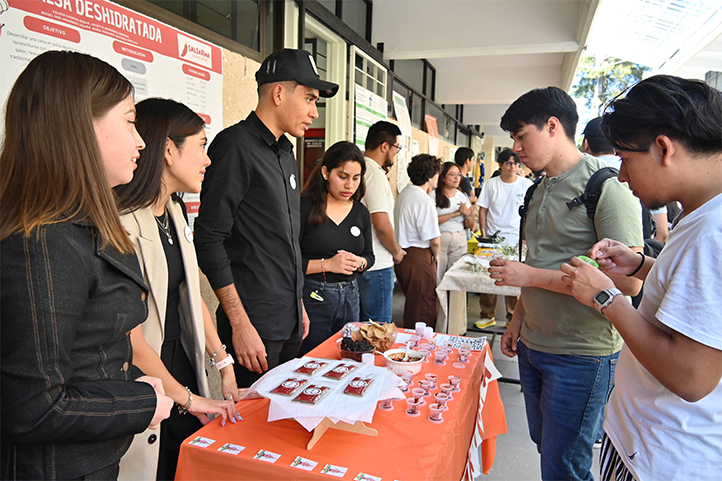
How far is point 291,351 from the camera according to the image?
2.01 metres

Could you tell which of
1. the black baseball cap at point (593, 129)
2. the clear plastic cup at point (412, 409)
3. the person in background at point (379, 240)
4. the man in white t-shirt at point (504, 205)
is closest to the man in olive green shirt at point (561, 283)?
the clear plastic cup at point (412, 409)

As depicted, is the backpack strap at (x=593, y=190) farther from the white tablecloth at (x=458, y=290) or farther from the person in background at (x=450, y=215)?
the person in background at (x=450, y=215)

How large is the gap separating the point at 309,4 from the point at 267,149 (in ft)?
7.91

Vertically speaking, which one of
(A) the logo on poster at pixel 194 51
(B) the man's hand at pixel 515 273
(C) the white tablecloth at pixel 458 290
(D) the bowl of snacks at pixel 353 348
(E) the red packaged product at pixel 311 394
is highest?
(A) the logo on poster at pixel 194 51

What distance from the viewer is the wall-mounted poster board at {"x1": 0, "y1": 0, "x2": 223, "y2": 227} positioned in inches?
59.7

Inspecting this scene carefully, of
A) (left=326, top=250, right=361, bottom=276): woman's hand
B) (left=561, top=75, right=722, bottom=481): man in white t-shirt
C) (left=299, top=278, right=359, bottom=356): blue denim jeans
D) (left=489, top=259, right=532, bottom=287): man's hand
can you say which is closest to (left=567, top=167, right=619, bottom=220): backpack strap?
(left=489, top=259, right=532, bottom=287): man's hand

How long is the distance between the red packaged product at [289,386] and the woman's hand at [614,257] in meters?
0.96

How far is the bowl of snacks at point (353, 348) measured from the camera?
1.69m

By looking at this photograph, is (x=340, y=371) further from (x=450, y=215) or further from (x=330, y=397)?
(x=450, y=215)

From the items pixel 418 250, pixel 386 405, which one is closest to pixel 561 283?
pixel 386 405

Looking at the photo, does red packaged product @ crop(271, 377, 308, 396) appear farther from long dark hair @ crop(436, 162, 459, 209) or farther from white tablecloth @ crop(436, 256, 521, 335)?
long dark hair @ crop(436, 162, 459, 209)

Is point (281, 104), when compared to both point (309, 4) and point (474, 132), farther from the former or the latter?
point (474, 132)

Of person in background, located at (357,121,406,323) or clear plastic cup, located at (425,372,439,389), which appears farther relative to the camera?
person in background, located at (357,121,406,323)

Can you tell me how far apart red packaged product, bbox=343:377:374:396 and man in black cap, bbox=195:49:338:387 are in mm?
571
